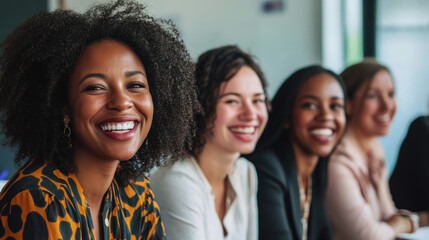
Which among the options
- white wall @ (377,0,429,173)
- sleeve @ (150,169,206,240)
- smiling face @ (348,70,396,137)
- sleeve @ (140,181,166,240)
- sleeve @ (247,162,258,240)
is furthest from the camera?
white wall @ (377,0,429,173)

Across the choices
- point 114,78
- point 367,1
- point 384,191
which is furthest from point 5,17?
point 367,1

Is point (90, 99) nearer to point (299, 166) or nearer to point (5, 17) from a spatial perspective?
point (299, 166)

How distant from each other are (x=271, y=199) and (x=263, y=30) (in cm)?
301

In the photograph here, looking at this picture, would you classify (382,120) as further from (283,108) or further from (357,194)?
(283,108)

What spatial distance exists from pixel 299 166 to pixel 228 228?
547 mm

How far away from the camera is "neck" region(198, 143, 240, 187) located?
1991 millimetres

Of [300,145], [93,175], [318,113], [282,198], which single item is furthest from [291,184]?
[93,175]

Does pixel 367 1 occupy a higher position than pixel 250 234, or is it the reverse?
pixel 367 1

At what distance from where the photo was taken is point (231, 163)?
204 cm

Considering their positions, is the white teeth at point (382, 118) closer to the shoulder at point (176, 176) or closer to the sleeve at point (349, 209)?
the sleeve at point (349, 209)

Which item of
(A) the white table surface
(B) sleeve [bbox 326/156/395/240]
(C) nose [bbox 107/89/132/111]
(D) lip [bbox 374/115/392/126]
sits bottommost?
(A) the white table surface

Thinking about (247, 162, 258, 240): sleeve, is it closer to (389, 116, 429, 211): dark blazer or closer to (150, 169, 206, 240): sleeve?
(150, 169, 206, 240): sleeve

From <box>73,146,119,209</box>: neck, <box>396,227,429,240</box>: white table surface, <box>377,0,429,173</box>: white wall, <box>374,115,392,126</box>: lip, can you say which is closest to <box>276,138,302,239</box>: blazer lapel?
<box>396,227,429,240</box>: white table surface

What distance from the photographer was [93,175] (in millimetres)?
1389
